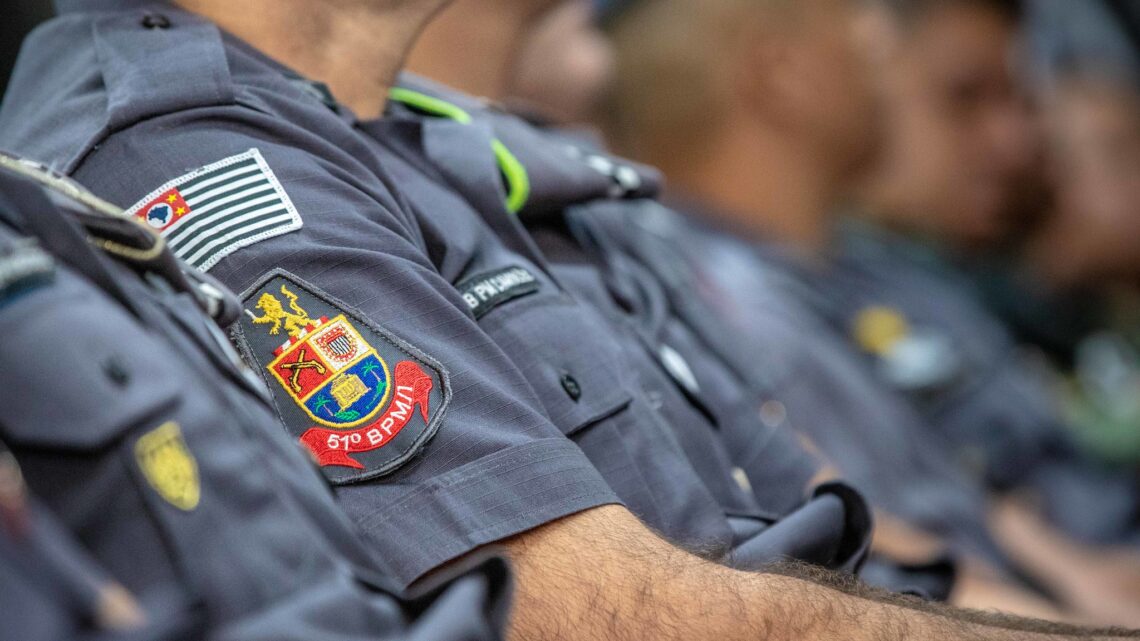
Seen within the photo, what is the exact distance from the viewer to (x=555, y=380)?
1083 millimetres

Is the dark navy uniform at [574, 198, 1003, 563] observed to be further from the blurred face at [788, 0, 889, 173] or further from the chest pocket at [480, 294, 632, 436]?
the chest pocket at [480, 294, 632, 436]

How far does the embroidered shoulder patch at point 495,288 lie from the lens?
108 cm

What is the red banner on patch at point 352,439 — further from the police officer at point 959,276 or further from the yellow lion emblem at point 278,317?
the police officer at point 959,276

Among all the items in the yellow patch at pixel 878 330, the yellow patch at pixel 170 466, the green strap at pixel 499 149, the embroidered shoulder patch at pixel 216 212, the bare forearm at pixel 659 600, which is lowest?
the yellow patch at pixel 878 330

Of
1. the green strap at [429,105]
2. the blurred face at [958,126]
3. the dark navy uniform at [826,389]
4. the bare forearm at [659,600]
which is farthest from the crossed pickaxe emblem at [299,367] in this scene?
the blurred face at [958,126]

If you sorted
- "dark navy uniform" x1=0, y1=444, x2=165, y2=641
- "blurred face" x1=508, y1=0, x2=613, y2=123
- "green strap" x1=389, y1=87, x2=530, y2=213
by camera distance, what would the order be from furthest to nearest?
1. "blurred face" x1=508, y1=0, x2=613, y2=123
2. "green strap" x1=389, y1=87, x2=530, y2=213
3. "dark navy uniform" x1=0, y1=444, x2=165, y2=641

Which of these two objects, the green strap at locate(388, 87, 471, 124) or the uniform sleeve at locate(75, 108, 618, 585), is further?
the green strap at locate(388, 87, 471, 124)

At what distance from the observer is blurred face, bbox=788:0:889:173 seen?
8.96ft

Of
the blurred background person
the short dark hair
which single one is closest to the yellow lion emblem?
the blurred background person

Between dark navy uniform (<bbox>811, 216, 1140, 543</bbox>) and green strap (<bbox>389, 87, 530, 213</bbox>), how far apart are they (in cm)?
161

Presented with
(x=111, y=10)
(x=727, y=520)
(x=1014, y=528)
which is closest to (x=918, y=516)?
(x=1014, y=528)

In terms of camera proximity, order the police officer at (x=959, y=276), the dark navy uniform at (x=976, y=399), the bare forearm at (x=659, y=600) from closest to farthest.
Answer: the bare forearm at (x=659, y=600)
the dark navy uniform at (x=976, y=399)
the police officer at (x=959, y=276)

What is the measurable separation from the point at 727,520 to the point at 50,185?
2.10 ft

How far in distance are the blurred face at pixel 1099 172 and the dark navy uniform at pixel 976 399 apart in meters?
0.81
